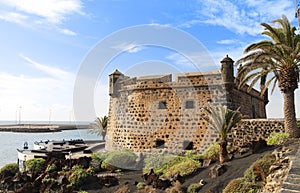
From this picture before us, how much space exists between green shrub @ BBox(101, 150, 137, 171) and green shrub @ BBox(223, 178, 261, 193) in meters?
10.4

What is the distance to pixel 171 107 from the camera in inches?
860

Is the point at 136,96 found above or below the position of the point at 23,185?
above

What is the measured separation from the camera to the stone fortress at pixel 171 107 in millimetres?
20594

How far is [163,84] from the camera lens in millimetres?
22234

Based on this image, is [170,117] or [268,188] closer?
[268,188]

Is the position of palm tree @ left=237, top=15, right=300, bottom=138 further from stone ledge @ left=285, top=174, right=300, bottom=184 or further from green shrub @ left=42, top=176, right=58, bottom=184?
green shrub @ left=42, top=176, right=58, bottom=184

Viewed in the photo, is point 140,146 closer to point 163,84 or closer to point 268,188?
point 163,84

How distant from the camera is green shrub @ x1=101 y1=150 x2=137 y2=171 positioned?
19.4m

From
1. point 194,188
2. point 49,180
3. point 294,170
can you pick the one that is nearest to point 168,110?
point 49,180

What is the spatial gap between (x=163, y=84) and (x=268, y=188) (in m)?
14.4

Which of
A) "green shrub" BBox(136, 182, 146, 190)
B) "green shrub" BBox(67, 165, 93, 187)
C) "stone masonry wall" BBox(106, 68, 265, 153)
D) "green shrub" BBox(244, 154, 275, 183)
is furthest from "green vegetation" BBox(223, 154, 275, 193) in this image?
"stone masonry wall" BBox(106, 68, 265, 153)

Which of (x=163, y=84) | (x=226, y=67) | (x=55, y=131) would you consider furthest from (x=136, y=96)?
(x=55, y=131)

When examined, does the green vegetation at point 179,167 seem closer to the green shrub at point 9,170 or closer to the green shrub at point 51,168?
the green shrub at point 51,168

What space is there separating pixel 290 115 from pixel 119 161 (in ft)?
37.3
